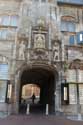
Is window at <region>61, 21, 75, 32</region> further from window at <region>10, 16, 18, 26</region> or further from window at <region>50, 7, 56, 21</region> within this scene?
window at <region>10, 16, 18, 26</region>

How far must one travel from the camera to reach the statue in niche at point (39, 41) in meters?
11.2

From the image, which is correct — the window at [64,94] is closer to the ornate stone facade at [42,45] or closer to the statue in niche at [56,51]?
the ornate stone facade at [42,45]

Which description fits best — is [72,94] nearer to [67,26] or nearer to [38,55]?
[38,55]

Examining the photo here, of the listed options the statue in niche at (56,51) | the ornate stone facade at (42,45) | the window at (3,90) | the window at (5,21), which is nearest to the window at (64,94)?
the ornate stone facade at (42,45)

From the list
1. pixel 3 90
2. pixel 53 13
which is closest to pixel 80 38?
pixel 53 13

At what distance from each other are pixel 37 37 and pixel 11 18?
226 centimetres

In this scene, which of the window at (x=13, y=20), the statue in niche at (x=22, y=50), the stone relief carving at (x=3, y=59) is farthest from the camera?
the window at (x=13, y=20)

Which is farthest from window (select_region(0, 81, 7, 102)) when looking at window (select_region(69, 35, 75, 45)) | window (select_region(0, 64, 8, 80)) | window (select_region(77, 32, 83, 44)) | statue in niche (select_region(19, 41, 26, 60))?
window (select_region(77, 32, 83, 44))

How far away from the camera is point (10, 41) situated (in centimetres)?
1134

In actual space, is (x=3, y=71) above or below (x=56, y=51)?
below

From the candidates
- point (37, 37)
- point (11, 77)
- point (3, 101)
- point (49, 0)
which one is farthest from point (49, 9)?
point (3, 101)

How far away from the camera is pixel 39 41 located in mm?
11227

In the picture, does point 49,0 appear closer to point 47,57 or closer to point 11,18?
point 11,18

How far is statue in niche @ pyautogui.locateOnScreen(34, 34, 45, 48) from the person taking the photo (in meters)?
11.2
